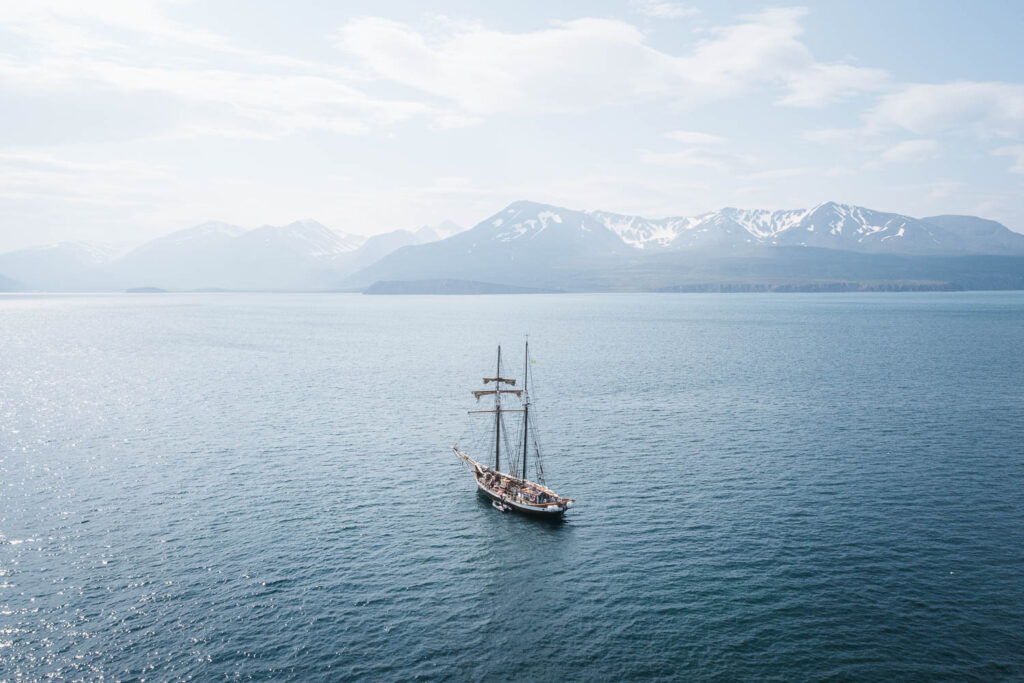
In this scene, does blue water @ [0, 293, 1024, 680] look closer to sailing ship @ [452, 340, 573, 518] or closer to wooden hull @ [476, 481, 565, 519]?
wooden hull @ [476, 481, 565, 519]

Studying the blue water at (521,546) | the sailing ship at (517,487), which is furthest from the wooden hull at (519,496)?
the blue water at (521,546)

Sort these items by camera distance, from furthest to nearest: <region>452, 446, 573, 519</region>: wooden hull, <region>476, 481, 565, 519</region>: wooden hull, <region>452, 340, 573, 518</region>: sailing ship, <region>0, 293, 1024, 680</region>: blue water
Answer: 1. <region>452, 340, 573, 518</region>: sailing ship
2. <region>452, 446, 573, 519</region>: wooden hull
3. <region>476, 481, 565, 519</region>: wooden hull
4. <region>0, 293, 1024, 680</region>: blue water

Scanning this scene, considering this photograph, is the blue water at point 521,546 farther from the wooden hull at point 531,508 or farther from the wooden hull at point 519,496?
the wooden hull at point 519,496

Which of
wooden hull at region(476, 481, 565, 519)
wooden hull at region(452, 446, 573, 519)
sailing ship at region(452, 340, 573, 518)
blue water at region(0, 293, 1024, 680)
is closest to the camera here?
blue water at region(0, 293, 1024, 680)

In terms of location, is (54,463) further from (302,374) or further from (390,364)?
(390,364)

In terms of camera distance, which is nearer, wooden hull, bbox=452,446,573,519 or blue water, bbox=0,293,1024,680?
blue water, bbox=0,293,1024,680

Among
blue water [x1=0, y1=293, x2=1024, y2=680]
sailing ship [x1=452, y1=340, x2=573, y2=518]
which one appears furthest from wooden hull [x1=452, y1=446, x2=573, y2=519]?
blue water [x1=0, y1=293, x2=1024, y2=680]

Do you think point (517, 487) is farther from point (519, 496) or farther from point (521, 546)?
point (521, 546)

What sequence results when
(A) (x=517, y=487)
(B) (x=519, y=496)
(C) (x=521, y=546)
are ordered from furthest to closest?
(A) (x=517, y=487) < (B) (x=519, y=496) < (C) (x=521, y=546)

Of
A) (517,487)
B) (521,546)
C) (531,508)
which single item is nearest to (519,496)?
(517,487)
